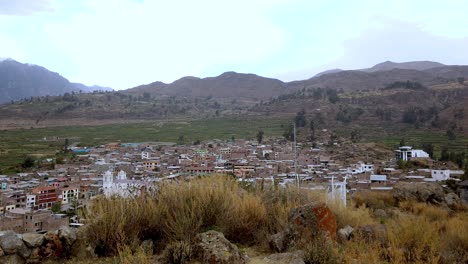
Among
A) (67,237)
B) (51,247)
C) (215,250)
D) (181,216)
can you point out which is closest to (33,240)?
(51,247)

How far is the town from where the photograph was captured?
20.2 m

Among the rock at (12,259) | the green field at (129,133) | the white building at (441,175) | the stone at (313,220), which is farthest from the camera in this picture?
the green field at (129,133)

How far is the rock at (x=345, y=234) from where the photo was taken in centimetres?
548

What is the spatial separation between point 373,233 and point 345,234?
39 centimetres

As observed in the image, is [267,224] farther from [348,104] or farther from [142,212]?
[348,104]

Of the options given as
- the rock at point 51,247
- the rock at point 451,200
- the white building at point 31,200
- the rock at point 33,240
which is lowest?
the white building at point 31,200

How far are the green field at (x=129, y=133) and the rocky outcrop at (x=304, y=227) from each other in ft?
181

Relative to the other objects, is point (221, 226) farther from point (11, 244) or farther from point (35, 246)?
point (11, 244)

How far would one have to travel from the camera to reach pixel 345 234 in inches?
220

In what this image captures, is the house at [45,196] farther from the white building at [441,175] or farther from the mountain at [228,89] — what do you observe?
the mountain at [228,89]

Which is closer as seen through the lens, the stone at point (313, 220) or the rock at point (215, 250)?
the rock at point (215, 250)

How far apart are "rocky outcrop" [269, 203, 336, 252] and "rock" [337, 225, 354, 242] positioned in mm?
138

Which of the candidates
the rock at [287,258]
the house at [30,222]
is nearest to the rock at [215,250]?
the rock at [287,258]

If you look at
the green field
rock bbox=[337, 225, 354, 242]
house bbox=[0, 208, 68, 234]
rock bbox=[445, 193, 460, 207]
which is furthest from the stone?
the green field
